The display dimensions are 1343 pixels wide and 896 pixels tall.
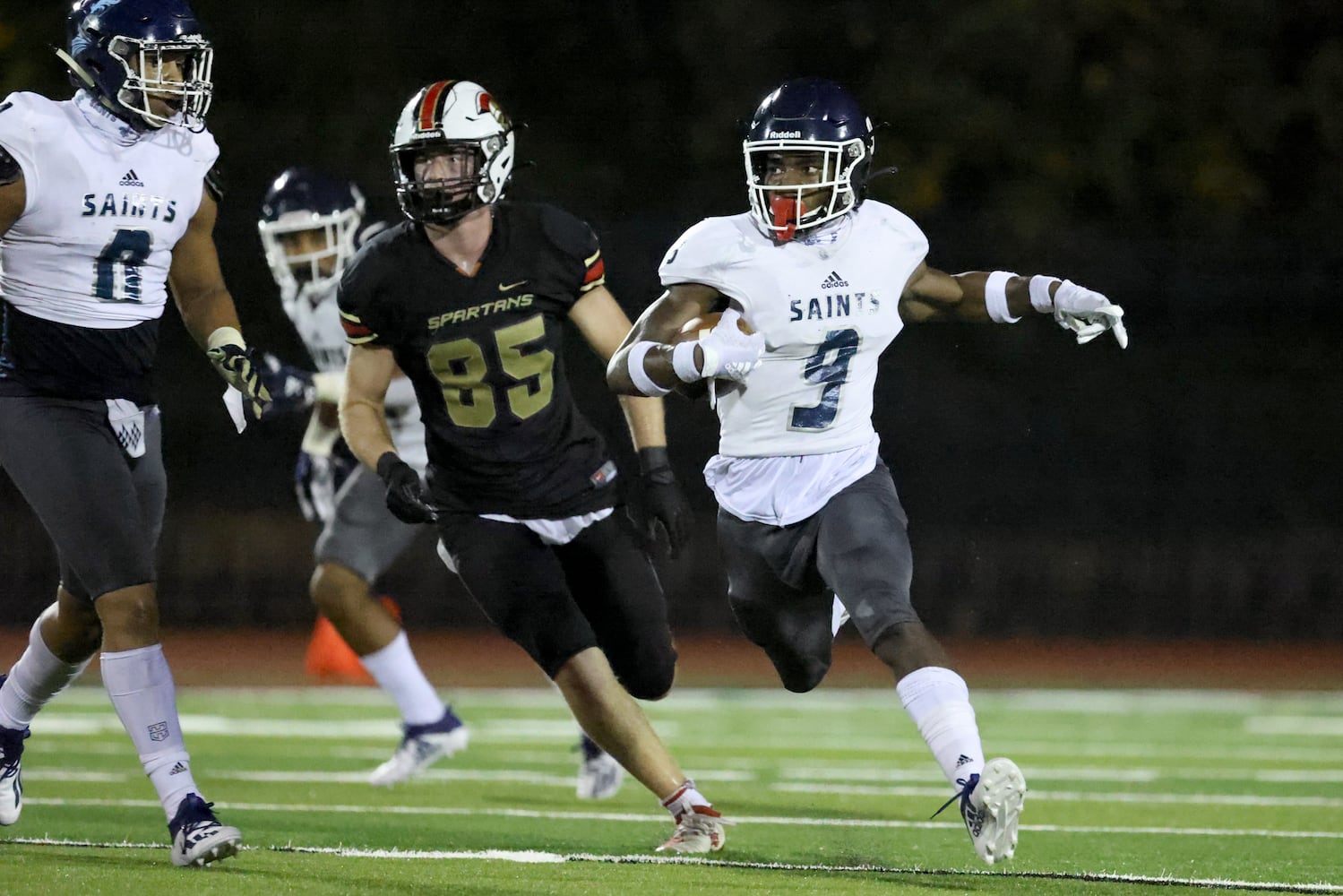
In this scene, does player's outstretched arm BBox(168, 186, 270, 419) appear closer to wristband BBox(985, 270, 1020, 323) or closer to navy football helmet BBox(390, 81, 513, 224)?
navy football helmet BBox(390, 81, 513, 224)

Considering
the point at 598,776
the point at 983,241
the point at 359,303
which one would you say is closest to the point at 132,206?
the point at 359,303

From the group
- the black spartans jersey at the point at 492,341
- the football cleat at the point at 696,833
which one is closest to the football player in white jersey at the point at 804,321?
the black spartans jersey at the point at 492,341

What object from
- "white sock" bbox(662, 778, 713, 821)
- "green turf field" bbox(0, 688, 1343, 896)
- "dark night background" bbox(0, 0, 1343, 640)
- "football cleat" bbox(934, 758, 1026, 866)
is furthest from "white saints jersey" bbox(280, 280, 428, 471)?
"dark night background" bbox(0, 0, 1343, 640)

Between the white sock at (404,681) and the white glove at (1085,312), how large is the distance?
261 cm

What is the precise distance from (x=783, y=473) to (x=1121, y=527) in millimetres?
7580

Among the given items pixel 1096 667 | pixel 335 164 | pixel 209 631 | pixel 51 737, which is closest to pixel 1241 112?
pixel 1096 667

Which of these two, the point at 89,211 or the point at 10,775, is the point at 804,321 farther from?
the point at 10,775

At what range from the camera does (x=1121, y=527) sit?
39.2ft

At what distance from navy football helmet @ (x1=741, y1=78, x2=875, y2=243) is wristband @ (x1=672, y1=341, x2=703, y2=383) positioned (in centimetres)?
50

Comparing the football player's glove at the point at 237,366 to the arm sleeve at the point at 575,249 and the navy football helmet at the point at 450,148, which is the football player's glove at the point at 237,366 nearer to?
the navy football helmet at the point at 450,148

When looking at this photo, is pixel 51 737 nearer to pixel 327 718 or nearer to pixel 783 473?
pixel 327 718

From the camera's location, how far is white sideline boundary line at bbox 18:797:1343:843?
17.7 feet

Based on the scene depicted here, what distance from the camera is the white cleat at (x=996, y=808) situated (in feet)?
12.8

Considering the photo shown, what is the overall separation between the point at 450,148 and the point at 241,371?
75 cm
